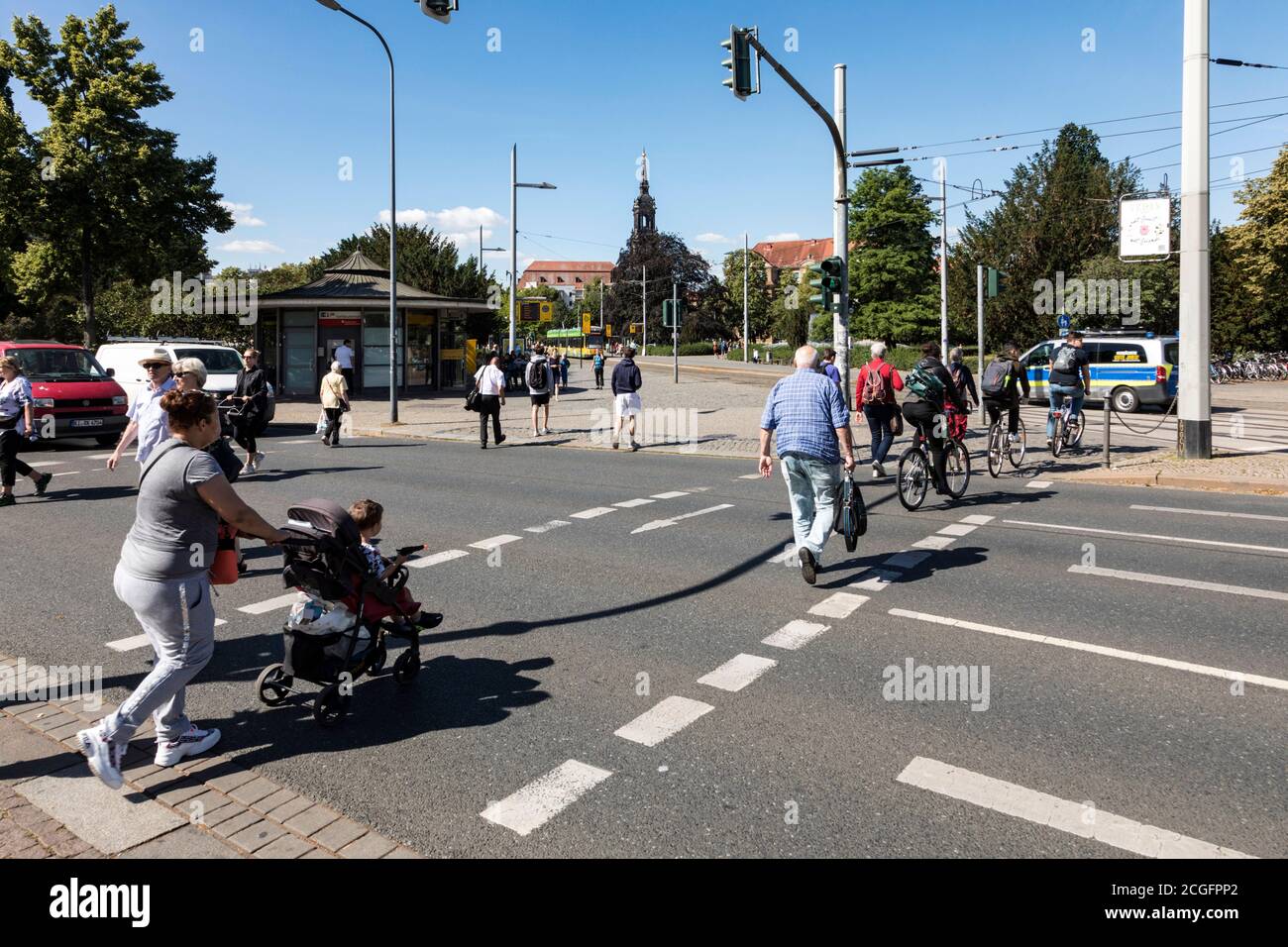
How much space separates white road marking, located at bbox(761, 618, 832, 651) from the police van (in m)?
21.1

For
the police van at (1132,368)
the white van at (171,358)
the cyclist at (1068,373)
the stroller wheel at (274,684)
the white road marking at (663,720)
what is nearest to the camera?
the white road marking at (663,720)

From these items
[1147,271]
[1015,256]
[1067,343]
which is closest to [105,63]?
[1067,343]

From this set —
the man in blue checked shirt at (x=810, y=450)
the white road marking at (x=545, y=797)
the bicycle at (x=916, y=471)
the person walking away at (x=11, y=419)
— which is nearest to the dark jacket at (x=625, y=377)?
the bicycle at (x=916, y=471)

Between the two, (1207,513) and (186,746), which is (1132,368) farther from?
(186,746)

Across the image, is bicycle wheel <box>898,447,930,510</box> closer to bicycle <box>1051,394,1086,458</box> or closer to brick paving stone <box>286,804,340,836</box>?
bicycle <box>1051,394,1086,458</box>

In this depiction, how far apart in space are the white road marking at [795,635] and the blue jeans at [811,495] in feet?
3.42

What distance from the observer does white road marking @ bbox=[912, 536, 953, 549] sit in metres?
8.75

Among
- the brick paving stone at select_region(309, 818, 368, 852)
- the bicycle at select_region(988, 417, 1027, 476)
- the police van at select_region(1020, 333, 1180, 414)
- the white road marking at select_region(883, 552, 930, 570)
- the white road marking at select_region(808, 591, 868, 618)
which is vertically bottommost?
the brick paving stone at select_region(309, 818, 368, 852)

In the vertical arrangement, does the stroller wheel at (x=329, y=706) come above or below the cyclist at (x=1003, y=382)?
below

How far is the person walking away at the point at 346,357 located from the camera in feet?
102

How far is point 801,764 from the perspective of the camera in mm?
4125

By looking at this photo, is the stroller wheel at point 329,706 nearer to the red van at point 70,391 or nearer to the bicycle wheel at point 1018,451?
the bicycle wheel at point 1018,451

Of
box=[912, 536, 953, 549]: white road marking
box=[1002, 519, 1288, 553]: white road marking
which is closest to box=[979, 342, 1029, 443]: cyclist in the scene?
box=[1002, 519, 1288, 553]: white road marking

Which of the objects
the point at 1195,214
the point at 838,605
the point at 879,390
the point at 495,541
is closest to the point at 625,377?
the point at 879,390
